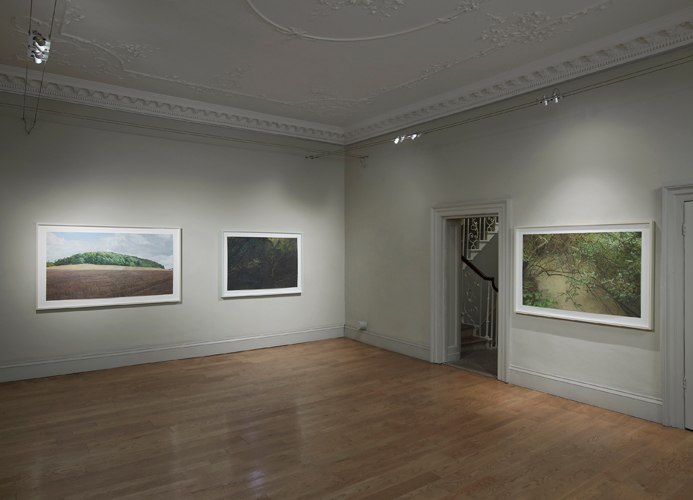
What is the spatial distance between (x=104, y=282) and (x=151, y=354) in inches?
55.5

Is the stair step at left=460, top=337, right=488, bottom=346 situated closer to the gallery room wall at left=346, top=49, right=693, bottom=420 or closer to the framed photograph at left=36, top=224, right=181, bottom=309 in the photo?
the gallery room wall at left=346, top=49, right=693, bottom=420

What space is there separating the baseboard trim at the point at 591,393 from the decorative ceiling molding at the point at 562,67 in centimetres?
386

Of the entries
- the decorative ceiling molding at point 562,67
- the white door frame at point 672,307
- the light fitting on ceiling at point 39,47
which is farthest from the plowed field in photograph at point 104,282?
the white door frame at point 672,307

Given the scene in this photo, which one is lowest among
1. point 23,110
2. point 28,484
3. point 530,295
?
point 28,484

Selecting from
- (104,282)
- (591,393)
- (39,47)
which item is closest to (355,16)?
(39,47)

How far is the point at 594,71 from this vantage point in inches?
217

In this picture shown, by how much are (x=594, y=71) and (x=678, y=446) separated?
425cm

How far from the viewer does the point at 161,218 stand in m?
7.67

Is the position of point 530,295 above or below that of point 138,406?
above

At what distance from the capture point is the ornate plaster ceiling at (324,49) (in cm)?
466

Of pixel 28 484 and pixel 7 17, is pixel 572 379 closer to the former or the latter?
pixel 28 484

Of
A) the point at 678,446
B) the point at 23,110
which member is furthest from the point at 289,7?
the point at 678,446

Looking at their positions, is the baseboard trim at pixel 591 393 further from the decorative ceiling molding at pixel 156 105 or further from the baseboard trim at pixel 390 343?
the decorative ceiling molding at pixel 156 105

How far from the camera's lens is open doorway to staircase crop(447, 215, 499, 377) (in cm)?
873
